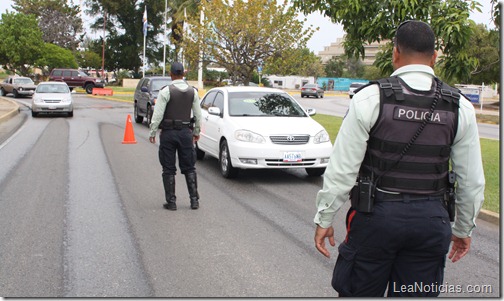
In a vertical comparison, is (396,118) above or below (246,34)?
below

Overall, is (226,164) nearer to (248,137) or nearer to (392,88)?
(248,137)

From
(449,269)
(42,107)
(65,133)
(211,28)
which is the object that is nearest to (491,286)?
(449,269)

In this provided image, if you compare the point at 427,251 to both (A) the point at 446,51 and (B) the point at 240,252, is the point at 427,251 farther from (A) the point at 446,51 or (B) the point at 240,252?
(A) the point at 446,51

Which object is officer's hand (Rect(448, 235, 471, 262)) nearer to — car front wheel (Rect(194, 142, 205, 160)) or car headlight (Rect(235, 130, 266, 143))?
car headlight (Rect(235, 130, 266, 143))

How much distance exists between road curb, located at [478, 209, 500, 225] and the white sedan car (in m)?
2.89

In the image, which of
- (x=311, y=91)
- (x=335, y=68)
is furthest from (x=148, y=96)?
(x=335, y=68)

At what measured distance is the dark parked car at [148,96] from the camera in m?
18.7

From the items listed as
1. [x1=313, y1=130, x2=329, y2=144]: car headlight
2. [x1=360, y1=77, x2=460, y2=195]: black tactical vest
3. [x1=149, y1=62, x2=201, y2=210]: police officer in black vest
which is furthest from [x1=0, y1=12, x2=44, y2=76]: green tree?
[x1=360, y1=77, x2=460, y2=195]: black tactical vest

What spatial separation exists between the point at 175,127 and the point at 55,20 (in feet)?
238

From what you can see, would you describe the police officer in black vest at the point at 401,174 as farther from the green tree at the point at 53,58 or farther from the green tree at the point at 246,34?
the green tree at the point at 53,58

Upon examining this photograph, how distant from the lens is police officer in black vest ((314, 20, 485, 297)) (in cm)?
276

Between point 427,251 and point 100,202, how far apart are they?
5.83 m

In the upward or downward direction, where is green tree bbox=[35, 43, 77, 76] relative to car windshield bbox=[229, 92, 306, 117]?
upward

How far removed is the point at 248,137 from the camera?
931cm
